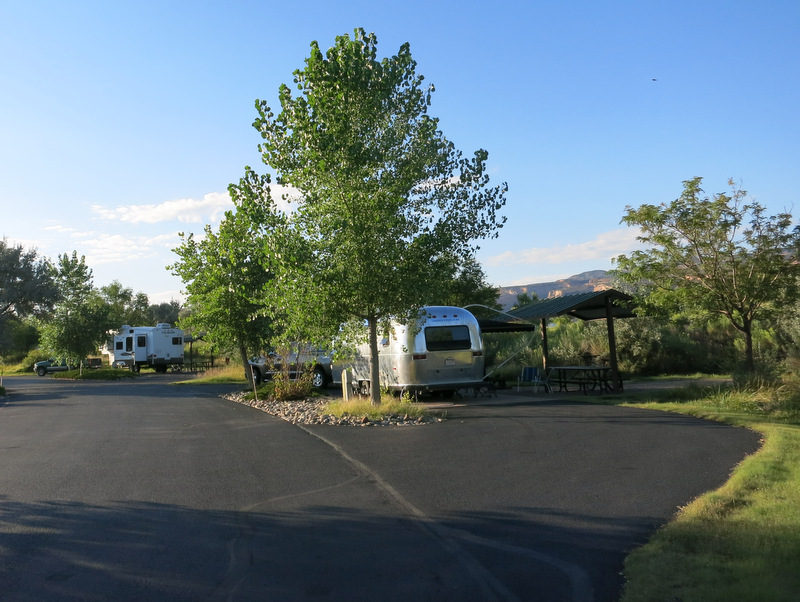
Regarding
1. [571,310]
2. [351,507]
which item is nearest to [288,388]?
[571,310]

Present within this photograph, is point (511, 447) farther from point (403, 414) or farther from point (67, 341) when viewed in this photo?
point (67, 341)

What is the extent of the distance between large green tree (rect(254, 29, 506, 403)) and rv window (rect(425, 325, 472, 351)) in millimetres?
2525

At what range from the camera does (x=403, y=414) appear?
14305mm

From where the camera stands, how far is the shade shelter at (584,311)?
1862cm

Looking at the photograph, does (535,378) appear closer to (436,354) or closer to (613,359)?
(613,359)

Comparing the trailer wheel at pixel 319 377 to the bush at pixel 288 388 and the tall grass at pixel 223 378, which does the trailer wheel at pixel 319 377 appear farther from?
the tall grass at pixel 223 378

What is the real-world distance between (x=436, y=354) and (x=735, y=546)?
12493mm

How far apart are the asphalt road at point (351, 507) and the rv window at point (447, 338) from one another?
15.2 ft

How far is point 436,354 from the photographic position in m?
17.7

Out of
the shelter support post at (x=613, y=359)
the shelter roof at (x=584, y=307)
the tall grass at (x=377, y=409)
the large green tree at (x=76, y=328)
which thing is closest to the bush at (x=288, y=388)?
the tall grass at (x=377, y=409)

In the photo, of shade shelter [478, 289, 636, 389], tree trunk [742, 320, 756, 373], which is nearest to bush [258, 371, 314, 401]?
shade shelter [478, 289, 636, 389]

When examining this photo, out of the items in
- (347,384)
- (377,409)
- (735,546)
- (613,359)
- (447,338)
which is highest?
(447,338)

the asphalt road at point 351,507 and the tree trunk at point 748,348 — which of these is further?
the tree trunk at point 748,348

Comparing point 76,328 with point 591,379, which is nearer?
point 591,379
